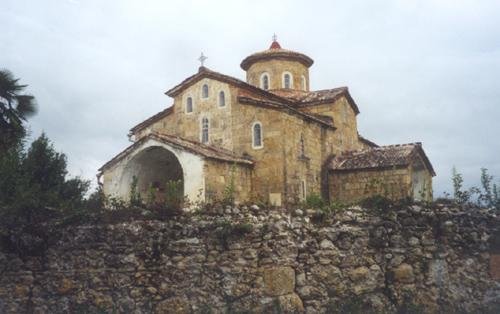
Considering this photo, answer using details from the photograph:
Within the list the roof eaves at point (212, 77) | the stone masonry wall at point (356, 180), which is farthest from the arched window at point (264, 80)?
the stone masonry wall at point (356, 180)

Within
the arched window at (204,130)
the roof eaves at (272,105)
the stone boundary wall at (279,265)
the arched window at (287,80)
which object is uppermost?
the arched window at (287,80)

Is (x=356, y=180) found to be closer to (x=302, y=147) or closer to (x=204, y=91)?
(x=302, y=147)

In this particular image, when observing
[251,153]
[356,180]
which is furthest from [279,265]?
[356,180]

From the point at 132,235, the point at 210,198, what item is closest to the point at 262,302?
the point at 132,235

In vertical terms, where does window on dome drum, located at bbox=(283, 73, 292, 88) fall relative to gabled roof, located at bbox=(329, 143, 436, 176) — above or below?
above

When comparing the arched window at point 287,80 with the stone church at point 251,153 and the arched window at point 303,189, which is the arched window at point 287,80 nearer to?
the stone church at point 251,153

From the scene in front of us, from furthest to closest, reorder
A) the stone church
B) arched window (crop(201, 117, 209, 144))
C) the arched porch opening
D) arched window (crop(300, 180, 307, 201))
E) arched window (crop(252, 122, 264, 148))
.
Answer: arched window (crop(201, 117, 209, 144)) < arched window (crop(252, 122, 264, 148)) < arched window (crop(300, 180, 307, 201)) < the arched porch opening < the stone church

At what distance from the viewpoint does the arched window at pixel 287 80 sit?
2416 cm

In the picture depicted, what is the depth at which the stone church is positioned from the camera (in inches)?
619

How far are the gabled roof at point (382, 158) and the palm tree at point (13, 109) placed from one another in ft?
34.2

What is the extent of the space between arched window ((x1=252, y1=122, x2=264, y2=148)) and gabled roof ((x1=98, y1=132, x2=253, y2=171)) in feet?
2.24

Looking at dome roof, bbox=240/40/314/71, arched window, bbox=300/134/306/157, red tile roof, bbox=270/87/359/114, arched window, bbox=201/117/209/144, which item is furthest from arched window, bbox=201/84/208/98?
dome roof, bbox=240/40/314/71

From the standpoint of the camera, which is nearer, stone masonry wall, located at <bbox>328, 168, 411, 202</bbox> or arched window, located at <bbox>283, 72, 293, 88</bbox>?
stone masonry wall, located at <bbox>328, 168, 411, 202</bbox>

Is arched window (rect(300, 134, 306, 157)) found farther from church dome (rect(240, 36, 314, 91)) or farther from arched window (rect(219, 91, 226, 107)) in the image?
church dome (rect(240, 36, 314, 91))
